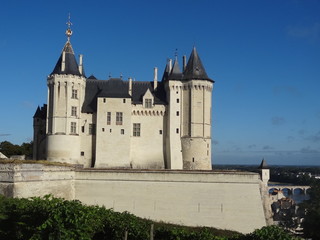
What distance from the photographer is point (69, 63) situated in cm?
3988

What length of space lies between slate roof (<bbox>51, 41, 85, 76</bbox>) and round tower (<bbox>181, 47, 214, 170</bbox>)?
11.2m

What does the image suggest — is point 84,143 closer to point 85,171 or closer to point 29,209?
point 85,171

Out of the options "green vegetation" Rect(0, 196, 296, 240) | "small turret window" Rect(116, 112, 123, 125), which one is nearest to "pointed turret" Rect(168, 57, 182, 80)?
"small turret window" Rect(116, 112, 123, 125)

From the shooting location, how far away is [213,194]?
3309cm

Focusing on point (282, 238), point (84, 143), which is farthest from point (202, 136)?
point (282, 238)

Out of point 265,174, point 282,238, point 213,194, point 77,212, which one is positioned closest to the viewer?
point 282,238

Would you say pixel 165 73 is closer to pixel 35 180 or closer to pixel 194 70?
pixel 194 70

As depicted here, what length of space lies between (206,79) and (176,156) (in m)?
8.37

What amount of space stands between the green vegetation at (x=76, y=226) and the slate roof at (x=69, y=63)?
67.2 ft

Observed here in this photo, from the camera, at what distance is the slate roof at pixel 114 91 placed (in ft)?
133

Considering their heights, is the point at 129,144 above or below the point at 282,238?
above

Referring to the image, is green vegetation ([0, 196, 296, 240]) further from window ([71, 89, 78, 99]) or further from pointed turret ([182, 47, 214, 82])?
pointed turret ([182, 47, 214, 82])

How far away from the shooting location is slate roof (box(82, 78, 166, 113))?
4050 cm

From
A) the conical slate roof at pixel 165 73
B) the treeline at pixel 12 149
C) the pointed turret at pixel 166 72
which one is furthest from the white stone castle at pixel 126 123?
the treeline at pixel 12 149
